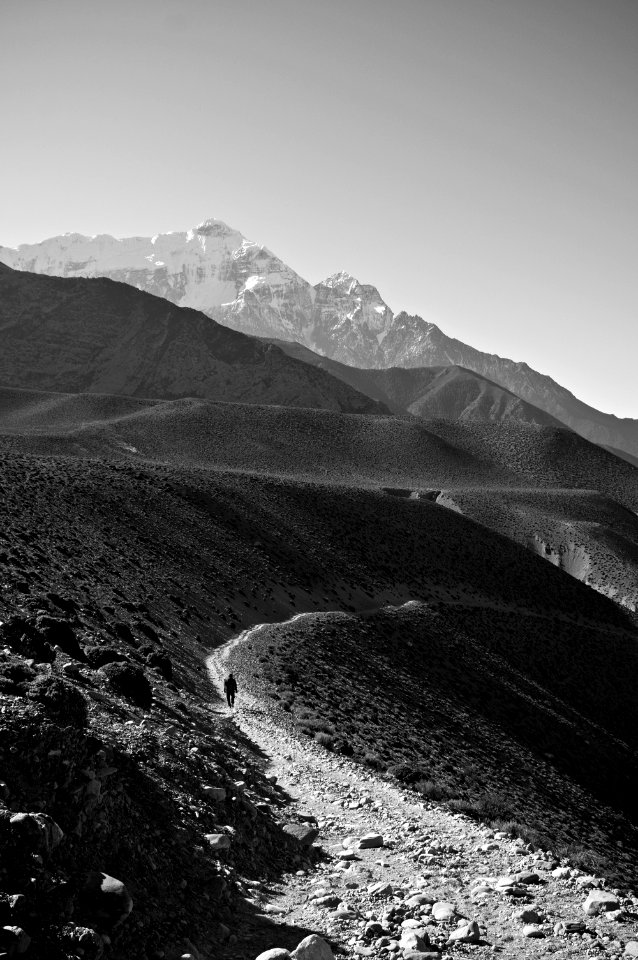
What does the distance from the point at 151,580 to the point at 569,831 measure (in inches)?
907

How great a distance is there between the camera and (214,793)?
38.3 ft

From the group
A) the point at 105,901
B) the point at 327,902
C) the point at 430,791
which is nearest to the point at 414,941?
the point at 327,902

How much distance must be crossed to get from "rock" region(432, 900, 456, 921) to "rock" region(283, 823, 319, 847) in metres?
3.11

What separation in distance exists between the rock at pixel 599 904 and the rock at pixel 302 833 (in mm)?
4446

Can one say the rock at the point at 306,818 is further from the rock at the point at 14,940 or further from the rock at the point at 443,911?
the rock at the point at 14,940

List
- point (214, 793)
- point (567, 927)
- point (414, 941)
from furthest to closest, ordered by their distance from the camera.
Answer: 1. point (214, 793)
2. point (567, 927)
3. point (414, 941)

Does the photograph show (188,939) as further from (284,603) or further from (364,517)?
(364,517)

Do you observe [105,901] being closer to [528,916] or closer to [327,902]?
[327,902]

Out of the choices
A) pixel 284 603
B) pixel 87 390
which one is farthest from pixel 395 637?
pixel 87 390

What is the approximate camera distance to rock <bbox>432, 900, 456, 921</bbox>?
9.11 meters

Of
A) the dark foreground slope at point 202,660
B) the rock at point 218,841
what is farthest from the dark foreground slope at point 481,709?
the rock at point 218,841

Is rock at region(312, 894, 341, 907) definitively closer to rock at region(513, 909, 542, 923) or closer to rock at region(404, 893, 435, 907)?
rock at region(404, 893, 435, 907)

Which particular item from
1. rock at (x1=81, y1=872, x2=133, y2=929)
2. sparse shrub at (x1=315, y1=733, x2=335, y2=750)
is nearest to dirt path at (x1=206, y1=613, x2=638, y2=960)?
rock at (x1=81, y1=872, x2=133, y2=929)

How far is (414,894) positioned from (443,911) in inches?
30.9
